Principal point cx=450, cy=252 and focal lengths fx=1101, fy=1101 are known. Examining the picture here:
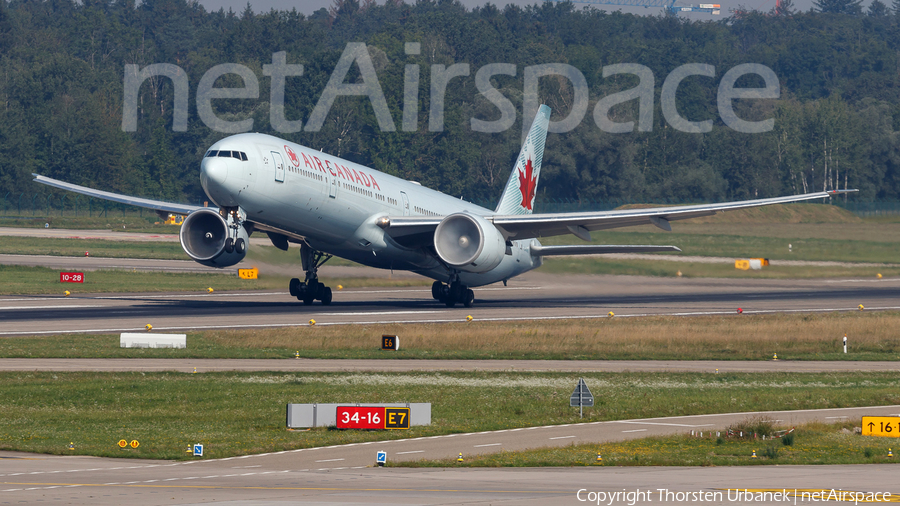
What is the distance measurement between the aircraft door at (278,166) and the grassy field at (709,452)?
24582 millimetres

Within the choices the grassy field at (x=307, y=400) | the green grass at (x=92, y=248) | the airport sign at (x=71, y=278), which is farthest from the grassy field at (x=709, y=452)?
the green grass at (x=92, y=248)

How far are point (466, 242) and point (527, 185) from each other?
49.4 feet

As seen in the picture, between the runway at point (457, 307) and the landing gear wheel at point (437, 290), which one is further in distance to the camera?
the landing gear wheel at point (437, 290)

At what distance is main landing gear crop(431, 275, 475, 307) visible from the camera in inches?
2250

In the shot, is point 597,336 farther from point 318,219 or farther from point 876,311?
point 876,311

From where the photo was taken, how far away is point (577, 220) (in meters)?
53.8

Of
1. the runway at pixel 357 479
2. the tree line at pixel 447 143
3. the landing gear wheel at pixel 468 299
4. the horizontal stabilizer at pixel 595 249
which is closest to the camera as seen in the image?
the runway at pixel 357 479

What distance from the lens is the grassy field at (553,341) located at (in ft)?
132

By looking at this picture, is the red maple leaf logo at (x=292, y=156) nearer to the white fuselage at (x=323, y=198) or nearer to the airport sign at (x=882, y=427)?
the white fuselage at (x=323, y=198)

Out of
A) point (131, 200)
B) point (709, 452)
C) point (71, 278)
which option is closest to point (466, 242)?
point (131, 200)

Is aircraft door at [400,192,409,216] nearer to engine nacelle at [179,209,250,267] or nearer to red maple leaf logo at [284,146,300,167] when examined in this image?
red maple leaf logo at [284,146,300,167]

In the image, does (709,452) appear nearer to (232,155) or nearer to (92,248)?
(232,155)

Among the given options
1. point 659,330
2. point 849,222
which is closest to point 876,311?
point 659,330

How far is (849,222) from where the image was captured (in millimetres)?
108312
